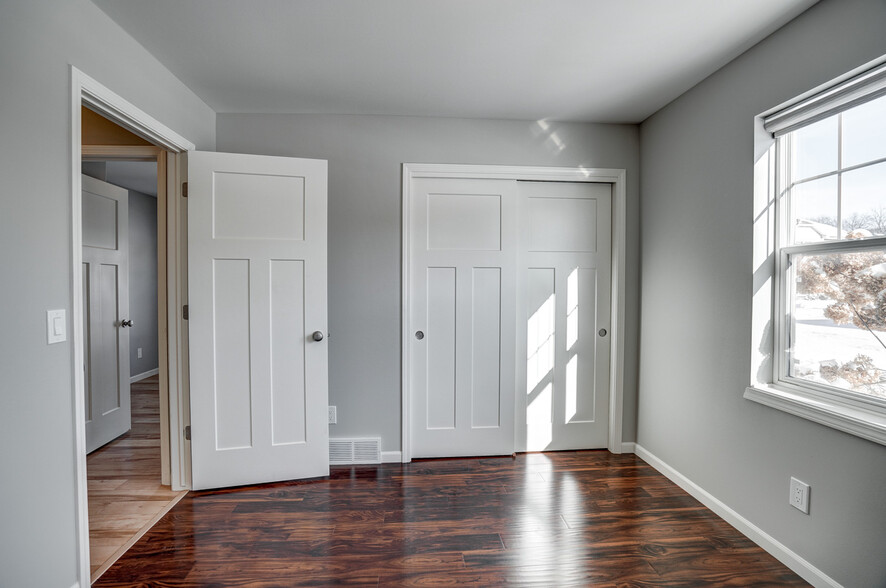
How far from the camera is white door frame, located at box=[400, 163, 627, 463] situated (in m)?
3.01

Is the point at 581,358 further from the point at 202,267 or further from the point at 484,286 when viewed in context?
the point at 202,267

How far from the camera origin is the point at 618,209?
10.4 ft

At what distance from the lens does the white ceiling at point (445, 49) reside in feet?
6.04

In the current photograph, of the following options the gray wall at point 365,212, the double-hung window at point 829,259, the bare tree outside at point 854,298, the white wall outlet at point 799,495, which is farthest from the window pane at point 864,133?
the gray wall at point 365,212

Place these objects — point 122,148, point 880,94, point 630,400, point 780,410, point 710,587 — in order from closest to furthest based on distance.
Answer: point 880,94
point 710,587
point 780,410
point 122,148
point 630,400

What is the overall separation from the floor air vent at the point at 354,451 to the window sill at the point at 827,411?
2.22 metres

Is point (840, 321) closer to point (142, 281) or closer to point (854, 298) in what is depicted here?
point (854, 298)

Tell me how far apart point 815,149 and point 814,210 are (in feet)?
0.87

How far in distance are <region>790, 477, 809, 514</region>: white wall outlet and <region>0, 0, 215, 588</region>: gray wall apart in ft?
9.62

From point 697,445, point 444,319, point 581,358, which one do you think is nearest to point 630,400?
point 581,358

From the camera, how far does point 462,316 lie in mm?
3098

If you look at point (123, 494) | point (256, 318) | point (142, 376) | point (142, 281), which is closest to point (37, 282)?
point (256, 318)

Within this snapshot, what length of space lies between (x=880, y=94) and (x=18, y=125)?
304cm

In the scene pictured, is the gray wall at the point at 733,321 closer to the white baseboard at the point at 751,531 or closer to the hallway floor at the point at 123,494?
A: the white baseboard at the point at 751,531
